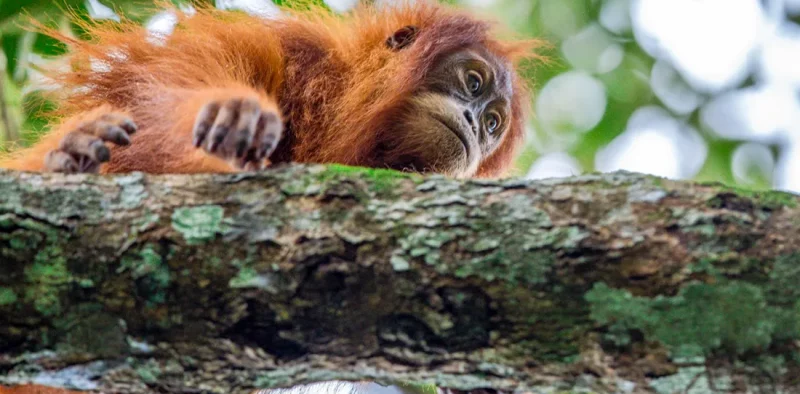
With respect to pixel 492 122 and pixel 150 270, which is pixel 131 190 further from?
pixel 492 122

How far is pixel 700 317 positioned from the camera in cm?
178

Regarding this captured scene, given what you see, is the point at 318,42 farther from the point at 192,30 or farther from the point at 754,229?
the point at 754,229

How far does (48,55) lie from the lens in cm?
434

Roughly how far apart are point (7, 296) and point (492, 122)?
10.8 feet

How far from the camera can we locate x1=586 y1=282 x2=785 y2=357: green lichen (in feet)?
5.74

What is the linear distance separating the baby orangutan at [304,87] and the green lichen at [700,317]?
61.3 inches

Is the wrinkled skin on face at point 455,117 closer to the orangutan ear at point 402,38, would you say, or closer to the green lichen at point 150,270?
the orangutan ear at point 402,38

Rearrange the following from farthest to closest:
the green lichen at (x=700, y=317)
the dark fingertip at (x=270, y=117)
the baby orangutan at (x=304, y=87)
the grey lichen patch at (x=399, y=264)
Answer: the baby orangutan at (x=304, y=87) < the dark fingertip at (x=270, y=117) < the grey lichen patch at (x=399, y=264) < the green lichen at (x=700, y=317)

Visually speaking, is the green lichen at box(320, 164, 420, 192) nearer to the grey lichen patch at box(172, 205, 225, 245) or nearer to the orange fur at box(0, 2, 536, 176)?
the grey lichen patch at box(172, 205, 225, 245)

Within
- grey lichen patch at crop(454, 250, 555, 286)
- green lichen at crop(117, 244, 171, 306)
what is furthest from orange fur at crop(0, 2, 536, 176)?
grey lichen patch at crop(454, 250, 555, 286)

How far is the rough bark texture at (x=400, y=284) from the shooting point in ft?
5.92

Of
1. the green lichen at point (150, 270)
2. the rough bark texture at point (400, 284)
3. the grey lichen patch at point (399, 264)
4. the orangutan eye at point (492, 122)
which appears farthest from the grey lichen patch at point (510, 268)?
the orangutan eye at point (492, 122)

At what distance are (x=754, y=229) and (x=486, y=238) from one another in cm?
62

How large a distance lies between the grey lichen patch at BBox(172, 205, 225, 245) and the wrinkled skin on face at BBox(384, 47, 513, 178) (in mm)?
2043
